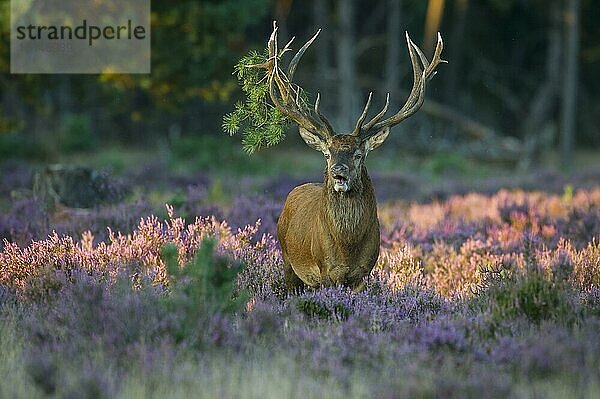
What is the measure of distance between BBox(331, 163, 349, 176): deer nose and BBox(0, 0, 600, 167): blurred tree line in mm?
9722

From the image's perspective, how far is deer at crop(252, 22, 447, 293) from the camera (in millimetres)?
6879

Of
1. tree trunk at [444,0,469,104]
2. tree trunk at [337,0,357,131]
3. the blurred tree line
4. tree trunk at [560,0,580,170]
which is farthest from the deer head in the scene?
tree trunk at [444,0,469,104]

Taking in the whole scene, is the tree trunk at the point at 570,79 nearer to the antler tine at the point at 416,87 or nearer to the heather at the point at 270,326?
the heather at the point at 270,326

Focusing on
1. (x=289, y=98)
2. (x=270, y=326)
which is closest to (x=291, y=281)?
(x=289, y=98)

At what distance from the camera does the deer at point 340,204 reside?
688cm

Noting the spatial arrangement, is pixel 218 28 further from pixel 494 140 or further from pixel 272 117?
pixel 494 140

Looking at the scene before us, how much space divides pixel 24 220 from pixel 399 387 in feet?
21.5

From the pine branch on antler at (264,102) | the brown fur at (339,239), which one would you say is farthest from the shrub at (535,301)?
the pine branch on antler at (264,102)

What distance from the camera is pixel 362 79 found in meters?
31.0

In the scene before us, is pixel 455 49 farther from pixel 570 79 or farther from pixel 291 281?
pixel 291 281

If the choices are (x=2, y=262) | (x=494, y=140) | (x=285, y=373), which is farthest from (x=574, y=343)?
(x=494, y=140)

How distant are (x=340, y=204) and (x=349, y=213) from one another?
0.35 ft

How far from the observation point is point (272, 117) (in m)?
7.79

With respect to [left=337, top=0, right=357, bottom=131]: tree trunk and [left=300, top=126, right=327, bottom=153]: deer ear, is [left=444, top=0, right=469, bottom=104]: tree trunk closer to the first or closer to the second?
[left=337, top=0, right=357, bottom=131]: tree trunk
